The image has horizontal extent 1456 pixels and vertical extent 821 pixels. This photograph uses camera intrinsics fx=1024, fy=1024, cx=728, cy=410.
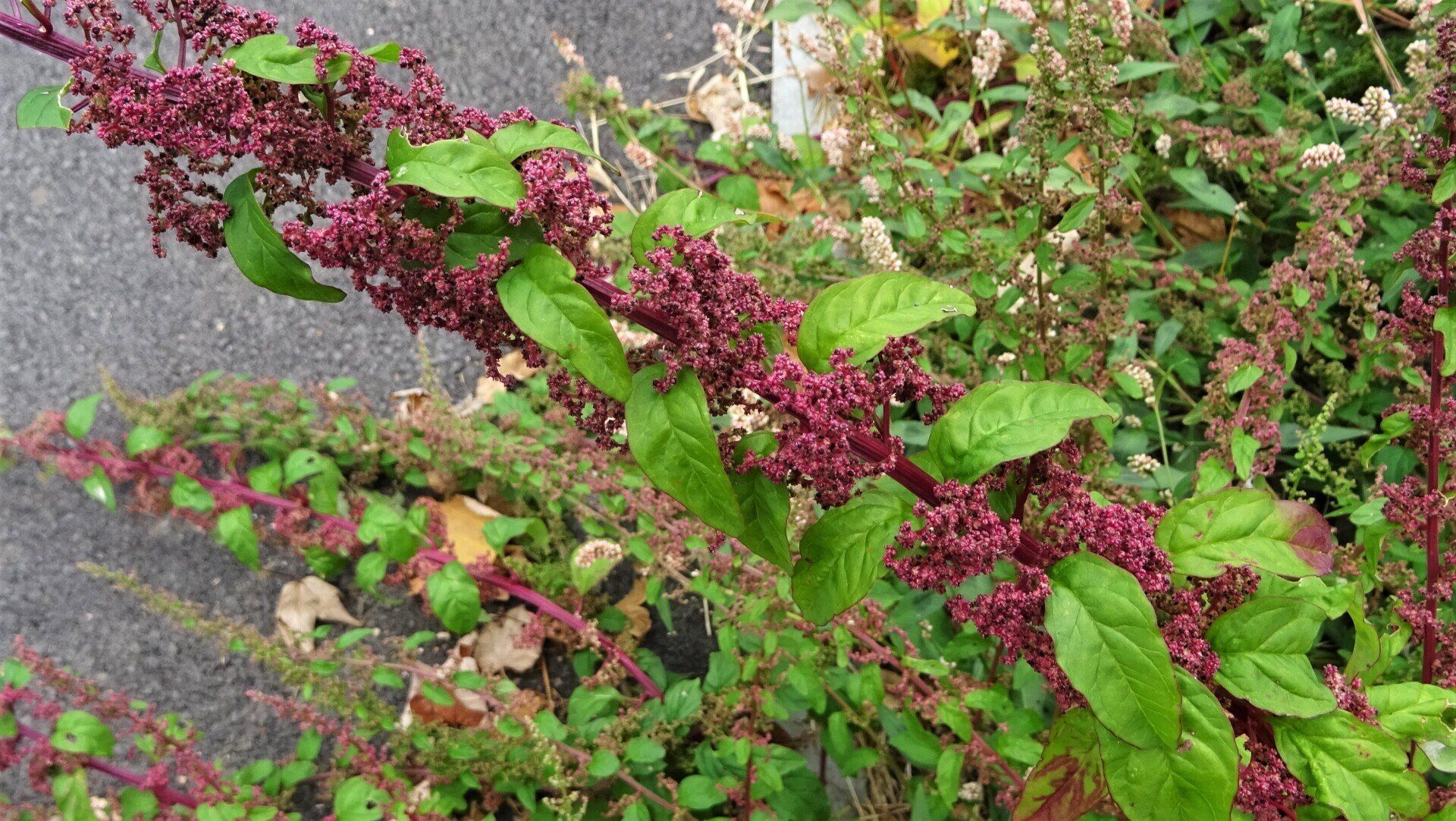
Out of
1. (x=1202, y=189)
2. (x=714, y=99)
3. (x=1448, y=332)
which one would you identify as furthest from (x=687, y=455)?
(x=714, y=99)

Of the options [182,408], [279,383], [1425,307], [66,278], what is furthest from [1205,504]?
[66,278]

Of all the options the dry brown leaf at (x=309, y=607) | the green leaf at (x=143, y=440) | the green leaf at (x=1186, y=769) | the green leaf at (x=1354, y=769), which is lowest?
the dry brown leaf at (x=309, y=607)

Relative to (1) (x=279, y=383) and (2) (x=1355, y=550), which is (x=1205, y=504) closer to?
(2) (x=1355, y=550)

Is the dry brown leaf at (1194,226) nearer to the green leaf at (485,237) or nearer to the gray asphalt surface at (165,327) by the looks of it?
the gray asphalt surface at (165,327)

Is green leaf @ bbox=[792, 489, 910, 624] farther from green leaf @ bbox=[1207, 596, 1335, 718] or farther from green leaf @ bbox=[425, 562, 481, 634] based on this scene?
green leaf @ bbox=[425, 562, 481, 634]

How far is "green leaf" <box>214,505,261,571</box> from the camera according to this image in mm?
3082

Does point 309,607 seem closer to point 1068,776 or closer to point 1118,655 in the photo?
point 1068,776

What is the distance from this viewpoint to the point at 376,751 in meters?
3.37

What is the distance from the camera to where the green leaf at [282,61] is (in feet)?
4.09

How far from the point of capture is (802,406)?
49.5 inches

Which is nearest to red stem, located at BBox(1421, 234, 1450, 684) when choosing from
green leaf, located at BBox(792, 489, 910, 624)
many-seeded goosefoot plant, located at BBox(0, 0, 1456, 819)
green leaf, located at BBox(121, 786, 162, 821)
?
many-seeded goosefoot plant, located at BBox(0, 0, 1456, 819)

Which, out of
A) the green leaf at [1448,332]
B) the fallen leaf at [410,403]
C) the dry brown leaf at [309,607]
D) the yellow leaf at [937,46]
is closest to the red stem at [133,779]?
the dry brown leaf at [309,607]

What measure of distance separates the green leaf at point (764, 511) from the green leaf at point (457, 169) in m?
0.45

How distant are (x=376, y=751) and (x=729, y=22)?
3104 millimetres
